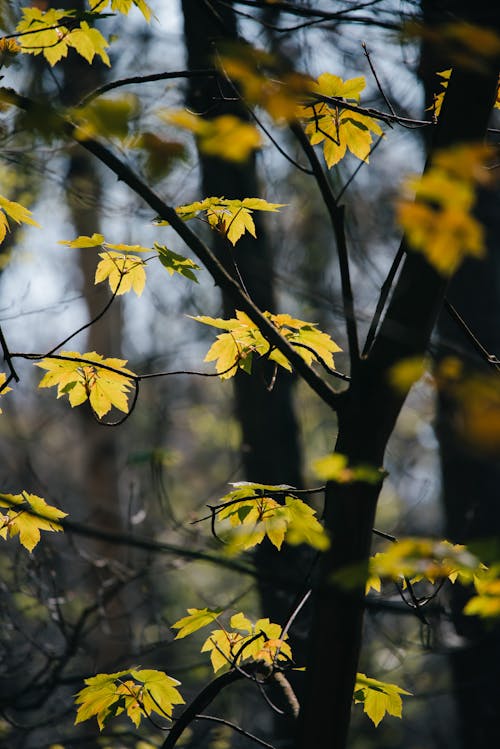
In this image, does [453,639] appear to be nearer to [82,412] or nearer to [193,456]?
[82,412]

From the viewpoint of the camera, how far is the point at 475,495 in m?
5.20

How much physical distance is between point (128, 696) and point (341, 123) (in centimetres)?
165

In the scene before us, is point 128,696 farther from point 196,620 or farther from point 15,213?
point 15,213

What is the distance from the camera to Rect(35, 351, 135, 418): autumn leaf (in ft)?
5.66

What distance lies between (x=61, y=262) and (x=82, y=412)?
3748 mm

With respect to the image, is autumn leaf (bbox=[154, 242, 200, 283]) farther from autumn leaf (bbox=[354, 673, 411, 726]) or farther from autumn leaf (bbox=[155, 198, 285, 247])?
autumn leaf (bbox=[354, 673, 411, 726])

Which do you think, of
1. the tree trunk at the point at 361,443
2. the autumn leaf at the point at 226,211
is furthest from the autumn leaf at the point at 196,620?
the autumn leaf at the point at 226,211

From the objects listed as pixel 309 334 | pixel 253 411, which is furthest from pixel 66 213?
pixel 309 334

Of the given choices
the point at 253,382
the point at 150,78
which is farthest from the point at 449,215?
the point at 253,382

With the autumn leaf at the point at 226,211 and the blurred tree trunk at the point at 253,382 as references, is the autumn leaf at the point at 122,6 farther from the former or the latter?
the blurred tree trunk at the point at 253,382

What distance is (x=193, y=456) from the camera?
18125 mm

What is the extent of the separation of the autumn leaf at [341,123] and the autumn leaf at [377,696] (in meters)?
1.35

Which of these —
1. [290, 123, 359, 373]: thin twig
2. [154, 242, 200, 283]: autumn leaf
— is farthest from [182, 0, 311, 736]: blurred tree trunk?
[290, 123, 359, 373]: thin twig

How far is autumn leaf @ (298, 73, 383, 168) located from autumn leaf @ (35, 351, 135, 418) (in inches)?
32.3
